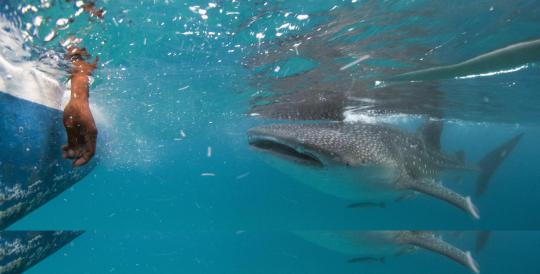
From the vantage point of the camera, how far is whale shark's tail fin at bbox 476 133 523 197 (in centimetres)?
1185

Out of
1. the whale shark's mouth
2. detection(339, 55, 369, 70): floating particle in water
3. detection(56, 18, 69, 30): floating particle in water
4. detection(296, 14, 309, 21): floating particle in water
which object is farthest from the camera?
detection(339, 55, 369, 70): floating particle in water

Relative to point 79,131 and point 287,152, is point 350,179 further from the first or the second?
point 79,131

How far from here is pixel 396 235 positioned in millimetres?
12258

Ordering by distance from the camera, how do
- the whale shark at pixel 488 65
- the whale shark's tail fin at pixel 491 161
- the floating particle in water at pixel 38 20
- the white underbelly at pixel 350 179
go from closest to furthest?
the floating particle in water at pixel 38 20, the white underbelly at pixel 350 179, the whale shark at pixel 488 65, the whale shark's tail fin at pixel 491 161

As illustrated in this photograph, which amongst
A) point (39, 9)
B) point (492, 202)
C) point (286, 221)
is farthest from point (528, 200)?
point (39, 9)

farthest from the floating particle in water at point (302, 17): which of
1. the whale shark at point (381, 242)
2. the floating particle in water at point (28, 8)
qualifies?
the whale shark at point (381, 242)

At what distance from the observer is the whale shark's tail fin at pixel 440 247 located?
28.9 ft

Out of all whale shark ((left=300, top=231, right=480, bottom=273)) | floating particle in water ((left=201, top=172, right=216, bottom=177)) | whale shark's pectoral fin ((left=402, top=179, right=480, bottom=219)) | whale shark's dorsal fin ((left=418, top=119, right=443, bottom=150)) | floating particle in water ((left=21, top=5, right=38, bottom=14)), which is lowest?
floating particle in water ((left=201, top=172, right=216, bottom=177))

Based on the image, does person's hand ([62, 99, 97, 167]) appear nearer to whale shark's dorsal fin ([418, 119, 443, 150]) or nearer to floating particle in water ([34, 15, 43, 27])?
floating particle in water ([34, 15, 43, 27])

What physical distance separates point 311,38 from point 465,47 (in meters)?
3.41

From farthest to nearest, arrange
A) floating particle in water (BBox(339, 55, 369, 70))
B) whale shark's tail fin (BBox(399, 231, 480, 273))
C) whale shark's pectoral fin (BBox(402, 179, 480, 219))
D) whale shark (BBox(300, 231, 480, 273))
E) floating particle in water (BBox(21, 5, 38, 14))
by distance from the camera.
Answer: whale shark (BBox(300, 231, 480, 273))
whale shark's tail fin (BBox(399, 231, 480, 273))
floating particle in water (BBox(339, 55, 369, 70))
whale shark's pectoral fin (BBox(402, 179, 480, 219))
floating particle in water (BBox(21, 5, 38, 14))

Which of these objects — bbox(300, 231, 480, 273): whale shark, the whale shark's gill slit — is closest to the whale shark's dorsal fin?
bbox(300, 231, 480, 273): whale shark

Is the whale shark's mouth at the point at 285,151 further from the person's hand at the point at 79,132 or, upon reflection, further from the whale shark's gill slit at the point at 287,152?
the person's hand at the point at 79,132

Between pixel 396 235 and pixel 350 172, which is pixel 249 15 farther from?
pixel 396 235
